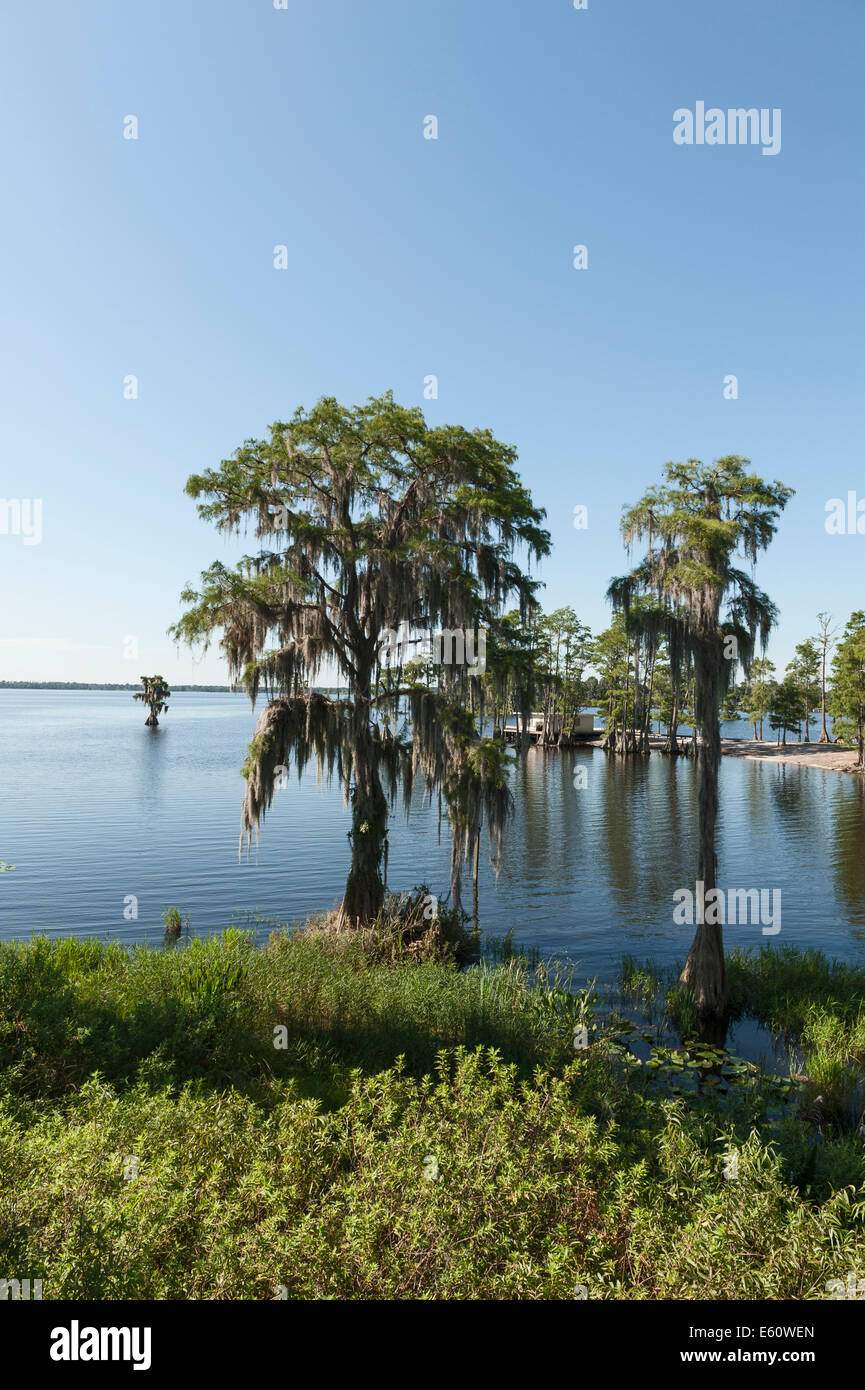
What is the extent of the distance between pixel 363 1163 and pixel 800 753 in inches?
3455

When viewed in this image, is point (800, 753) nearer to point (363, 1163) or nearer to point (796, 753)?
point (796, 753)

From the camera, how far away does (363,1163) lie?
6.81 m

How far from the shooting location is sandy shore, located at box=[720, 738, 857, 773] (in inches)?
2837

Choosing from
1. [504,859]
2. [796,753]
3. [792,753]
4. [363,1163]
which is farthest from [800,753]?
[363,1163]

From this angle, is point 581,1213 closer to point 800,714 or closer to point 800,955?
point 800,955

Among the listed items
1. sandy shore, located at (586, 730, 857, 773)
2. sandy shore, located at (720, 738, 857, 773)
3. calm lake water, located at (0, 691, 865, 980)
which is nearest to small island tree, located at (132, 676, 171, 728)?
calm lake water, located at (0, 691, 865, 980)

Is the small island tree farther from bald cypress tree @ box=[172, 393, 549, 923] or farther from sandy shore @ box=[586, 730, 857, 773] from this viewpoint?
bald cypress tree @ box=[172, 393, 549, 923]

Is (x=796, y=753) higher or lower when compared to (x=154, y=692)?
lower

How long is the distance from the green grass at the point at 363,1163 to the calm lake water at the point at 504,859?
10.3m

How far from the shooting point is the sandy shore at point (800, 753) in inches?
2837

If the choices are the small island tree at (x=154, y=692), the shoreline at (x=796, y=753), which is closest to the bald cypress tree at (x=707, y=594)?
the shoreline at (x=796, y=753)

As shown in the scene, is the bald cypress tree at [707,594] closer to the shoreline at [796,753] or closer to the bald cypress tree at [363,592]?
the bald cypress tree at [363,592]

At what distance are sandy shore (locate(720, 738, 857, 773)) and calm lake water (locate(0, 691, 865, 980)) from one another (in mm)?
9852

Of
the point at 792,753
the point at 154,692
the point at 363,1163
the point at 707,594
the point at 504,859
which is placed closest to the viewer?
the point at 363,1163
